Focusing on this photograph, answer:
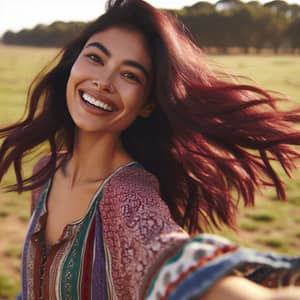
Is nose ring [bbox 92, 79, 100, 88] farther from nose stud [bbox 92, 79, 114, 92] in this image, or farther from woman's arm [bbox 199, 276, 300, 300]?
woman's arm [bbox 199, 276, 300, 300]

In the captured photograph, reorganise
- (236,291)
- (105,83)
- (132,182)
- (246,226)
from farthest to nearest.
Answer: (246,226) < (105,83) < (132,182) < (236,291)

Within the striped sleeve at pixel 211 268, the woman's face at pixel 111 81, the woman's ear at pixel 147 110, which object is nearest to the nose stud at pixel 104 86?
the woman's face at pixel 111 81

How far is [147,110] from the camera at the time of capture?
224 cm

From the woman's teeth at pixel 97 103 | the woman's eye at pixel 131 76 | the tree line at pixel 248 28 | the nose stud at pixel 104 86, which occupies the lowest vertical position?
the tree line at pixel 248 28

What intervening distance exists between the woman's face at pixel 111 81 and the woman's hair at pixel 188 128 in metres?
A: 0.06

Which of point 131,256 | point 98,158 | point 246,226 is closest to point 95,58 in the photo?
point 98,158

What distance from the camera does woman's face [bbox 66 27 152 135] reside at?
2059 millimetres

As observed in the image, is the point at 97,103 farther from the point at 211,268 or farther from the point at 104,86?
the point at 211,268

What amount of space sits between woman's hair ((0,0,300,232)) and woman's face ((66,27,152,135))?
56mm

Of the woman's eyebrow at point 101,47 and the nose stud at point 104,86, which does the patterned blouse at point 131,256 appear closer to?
the nose stud at point 104,86

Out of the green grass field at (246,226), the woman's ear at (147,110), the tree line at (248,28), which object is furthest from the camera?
the tree line at (248,28)

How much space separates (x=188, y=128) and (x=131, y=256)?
A: 75 centimetres

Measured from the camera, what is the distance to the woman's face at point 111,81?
2.06 metres

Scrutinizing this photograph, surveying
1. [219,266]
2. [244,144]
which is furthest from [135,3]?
[219,266]
